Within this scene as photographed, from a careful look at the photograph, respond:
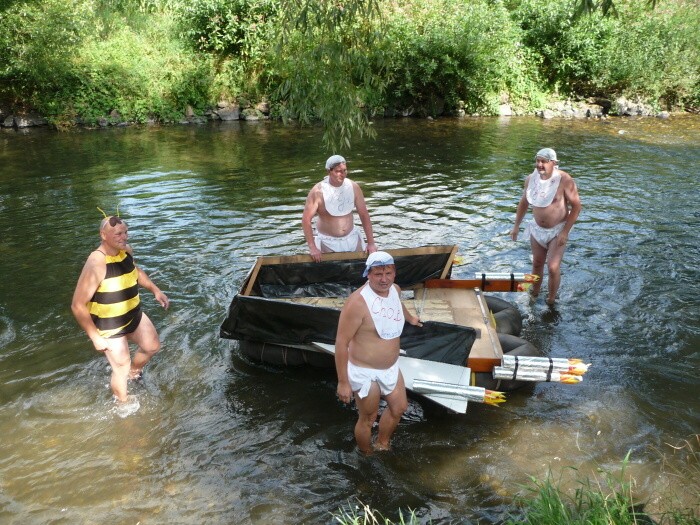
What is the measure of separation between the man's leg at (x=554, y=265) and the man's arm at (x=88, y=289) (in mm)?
5273

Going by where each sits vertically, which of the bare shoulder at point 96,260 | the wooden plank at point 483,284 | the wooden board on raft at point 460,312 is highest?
the bare shoulder at point 96,260

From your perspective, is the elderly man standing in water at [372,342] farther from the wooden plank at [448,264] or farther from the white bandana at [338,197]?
the white bandana at [338,197]

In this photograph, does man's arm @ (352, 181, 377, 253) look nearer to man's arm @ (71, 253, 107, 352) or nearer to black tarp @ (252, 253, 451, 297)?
black tarp @ (252, 253, 451, 297)

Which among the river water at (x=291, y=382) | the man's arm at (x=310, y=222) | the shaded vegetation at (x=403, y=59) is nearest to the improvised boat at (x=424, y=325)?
the man's arm at (x=310, y=222)

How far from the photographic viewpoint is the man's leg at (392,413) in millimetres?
4918

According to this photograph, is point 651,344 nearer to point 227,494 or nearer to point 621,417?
point 621,417

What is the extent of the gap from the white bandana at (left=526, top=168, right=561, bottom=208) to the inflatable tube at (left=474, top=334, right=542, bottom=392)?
199 centimetres

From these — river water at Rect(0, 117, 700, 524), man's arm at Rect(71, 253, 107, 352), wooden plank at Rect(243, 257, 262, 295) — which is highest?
man's arm at Rect(71, 253, 107, 352)

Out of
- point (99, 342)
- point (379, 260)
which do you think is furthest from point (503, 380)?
point (99, 342)

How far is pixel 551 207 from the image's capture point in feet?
24.4

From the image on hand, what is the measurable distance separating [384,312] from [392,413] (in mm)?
927

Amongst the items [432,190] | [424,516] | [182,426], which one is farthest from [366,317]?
[432,190]

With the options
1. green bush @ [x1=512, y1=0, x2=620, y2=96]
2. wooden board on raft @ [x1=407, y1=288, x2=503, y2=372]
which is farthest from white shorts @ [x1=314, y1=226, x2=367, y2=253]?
green bush @ [x1=512, y1=0, x2=620, y2=96]

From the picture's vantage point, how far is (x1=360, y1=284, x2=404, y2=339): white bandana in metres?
4.66
